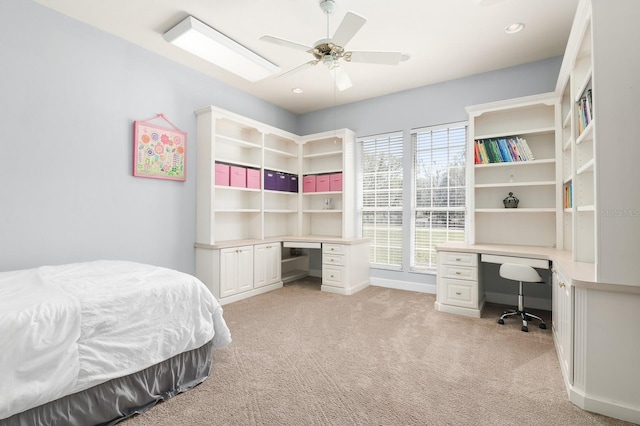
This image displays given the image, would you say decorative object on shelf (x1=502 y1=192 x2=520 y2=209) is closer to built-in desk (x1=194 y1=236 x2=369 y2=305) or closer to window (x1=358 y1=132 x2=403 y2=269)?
window (x1=358 y1=132 x2=403 y2=269)

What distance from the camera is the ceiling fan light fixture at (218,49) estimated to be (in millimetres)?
2895

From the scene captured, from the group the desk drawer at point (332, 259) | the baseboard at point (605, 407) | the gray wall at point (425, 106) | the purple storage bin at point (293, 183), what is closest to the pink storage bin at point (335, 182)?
the purple storage bin at point (293, 183)

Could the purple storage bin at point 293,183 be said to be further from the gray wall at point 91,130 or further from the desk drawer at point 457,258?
the desk drawer at point 457,258

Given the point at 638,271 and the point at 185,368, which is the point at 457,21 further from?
the point at 185,368

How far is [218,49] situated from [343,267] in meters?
2.97

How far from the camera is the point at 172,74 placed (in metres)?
3.65

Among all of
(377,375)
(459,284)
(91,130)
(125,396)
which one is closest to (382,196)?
(459,284)

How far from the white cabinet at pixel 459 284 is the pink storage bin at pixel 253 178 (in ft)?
8.42

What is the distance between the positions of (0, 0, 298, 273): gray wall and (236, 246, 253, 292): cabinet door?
0.63 m

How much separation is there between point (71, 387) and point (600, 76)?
3.19 meters

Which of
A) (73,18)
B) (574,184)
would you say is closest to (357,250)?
(574,184)

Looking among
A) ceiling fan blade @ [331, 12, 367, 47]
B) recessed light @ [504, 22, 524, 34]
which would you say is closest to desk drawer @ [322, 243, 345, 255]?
ceiling fan blade @ [331, 12, 367, 47]

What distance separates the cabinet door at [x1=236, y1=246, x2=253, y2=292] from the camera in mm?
3931

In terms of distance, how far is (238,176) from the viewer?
13.7 ft
